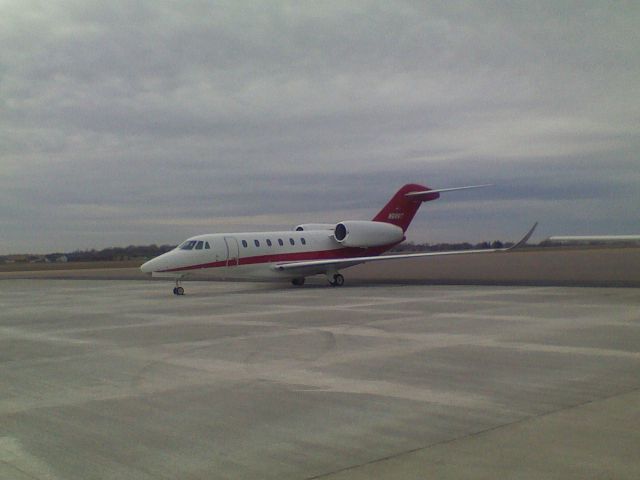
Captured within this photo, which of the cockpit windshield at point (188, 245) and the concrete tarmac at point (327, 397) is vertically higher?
the cockpit windshield at point (188, 245)

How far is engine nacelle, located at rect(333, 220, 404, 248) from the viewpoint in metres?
31.6

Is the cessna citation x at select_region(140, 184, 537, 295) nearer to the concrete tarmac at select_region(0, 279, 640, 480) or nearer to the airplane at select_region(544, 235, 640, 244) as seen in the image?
the airplane at select_region(544, 235, 640, 244)

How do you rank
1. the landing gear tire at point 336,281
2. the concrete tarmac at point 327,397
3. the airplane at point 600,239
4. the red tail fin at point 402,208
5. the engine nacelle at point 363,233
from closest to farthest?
the concrete tarmac at point 327,397 < the airplane at point 600,239 < the landing gear tire at point 336,281 < the engine nacelle at point 363,233 < the red tail fin at point 402,208

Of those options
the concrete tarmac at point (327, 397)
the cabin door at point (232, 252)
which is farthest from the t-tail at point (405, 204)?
the concrete tarmac at point (327, 397)

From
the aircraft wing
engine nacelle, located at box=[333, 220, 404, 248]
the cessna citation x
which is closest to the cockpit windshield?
the cessna citation x

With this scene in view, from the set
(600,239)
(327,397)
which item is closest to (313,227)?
(600,239)

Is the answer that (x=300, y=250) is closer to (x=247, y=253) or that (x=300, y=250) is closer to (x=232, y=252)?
(x=247, y=253)

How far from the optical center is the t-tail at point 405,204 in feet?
111

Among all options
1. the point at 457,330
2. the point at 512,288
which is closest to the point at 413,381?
the point at 457,330

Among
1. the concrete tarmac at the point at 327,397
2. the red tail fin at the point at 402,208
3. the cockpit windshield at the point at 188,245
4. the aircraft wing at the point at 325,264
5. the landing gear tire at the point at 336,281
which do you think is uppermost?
the red tail fin at the point at 402,208

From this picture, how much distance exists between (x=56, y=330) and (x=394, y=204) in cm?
2104

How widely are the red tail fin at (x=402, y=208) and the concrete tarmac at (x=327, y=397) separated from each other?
680 inches

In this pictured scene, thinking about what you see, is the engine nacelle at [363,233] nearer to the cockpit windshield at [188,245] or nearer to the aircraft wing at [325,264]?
the aircraft wing at [325,264]

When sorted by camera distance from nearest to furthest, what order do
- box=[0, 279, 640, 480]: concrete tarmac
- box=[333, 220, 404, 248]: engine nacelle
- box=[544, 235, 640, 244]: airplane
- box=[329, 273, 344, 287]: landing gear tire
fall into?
1. box=[0, 279, 640, 480]: concrete tarmac
2. box=[544, 235, 640, 244]: airplane
3. box=[329, 273, 344, 287]: landing gear tire
4. box=[333, 220, 404, 248]: engine nacelle
